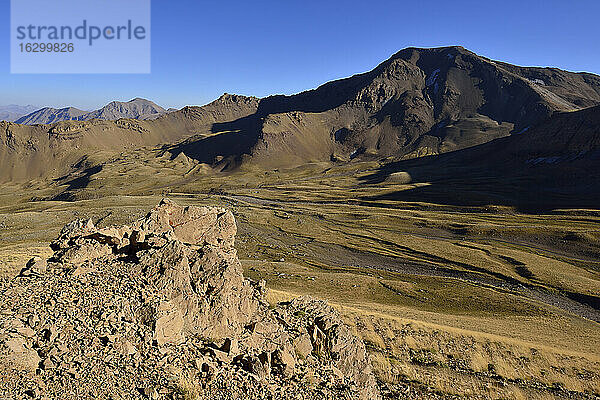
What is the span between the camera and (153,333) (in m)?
16.7

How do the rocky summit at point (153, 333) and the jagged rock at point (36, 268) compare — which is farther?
the jagged rock at point (36, 268)

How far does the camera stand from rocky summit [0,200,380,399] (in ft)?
45.4

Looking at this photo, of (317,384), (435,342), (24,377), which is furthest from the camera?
(435,342)

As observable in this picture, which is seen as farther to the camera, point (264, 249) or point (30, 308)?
point (264, 249)

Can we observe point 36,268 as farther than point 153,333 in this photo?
Yes

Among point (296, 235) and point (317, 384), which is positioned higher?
point (317, 384)

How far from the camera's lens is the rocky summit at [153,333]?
45.4 ft

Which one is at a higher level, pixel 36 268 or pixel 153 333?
pixel 36 268

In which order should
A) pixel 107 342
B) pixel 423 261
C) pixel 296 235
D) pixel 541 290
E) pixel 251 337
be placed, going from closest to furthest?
pixel 107 342, pixel 251 337, pixel 541 290, pixel 423 261, pixel 296 235

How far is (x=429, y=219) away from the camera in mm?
135875

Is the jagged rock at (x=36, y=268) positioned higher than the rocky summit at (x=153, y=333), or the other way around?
the jagged rock at (x=36, y=268)

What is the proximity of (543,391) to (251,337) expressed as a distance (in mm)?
31554

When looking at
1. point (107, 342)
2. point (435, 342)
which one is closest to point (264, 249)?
point (435, 342)

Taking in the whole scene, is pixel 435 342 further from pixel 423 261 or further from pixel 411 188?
pixel 411 188
